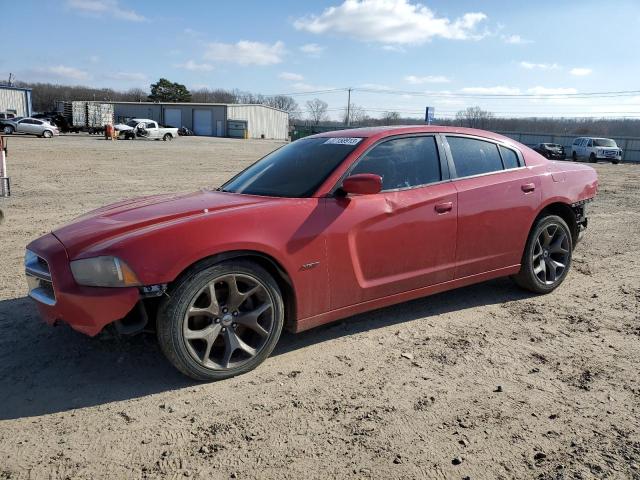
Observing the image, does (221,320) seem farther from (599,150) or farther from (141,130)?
(141,130)

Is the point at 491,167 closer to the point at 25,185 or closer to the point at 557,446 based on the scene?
the point at 557,446

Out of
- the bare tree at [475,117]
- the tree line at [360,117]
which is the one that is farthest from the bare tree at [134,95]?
the bare tree at [475,117]

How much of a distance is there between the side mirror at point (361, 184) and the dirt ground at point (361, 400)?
1163 mm

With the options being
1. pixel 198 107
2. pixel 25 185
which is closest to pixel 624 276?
pixel 25 185

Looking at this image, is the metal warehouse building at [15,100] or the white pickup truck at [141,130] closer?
the white pickup truck at [141,130]

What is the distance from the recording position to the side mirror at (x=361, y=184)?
345 centimetres

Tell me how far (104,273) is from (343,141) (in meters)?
2.13

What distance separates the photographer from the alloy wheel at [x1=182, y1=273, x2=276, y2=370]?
3.10 metres

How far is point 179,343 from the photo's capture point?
300cm

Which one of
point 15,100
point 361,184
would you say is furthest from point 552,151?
point 15,100

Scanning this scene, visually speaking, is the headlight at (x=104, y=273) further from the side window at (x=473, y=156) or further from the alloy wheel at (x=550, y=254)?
the alloy wheel at (x=550, y=254)

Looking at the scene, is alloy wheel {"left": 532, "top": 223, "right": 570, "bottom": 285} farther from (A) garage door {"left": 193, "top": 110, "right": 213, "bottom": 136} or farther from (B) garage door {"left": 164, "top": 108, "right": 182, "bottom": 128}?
(B) garage door {"left": 164, "top": 108, "right": 182, "bottom": 128}

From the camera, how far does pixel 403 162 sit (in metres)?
4.04

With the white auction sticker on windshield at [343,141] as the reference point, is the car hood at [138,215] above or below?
below
